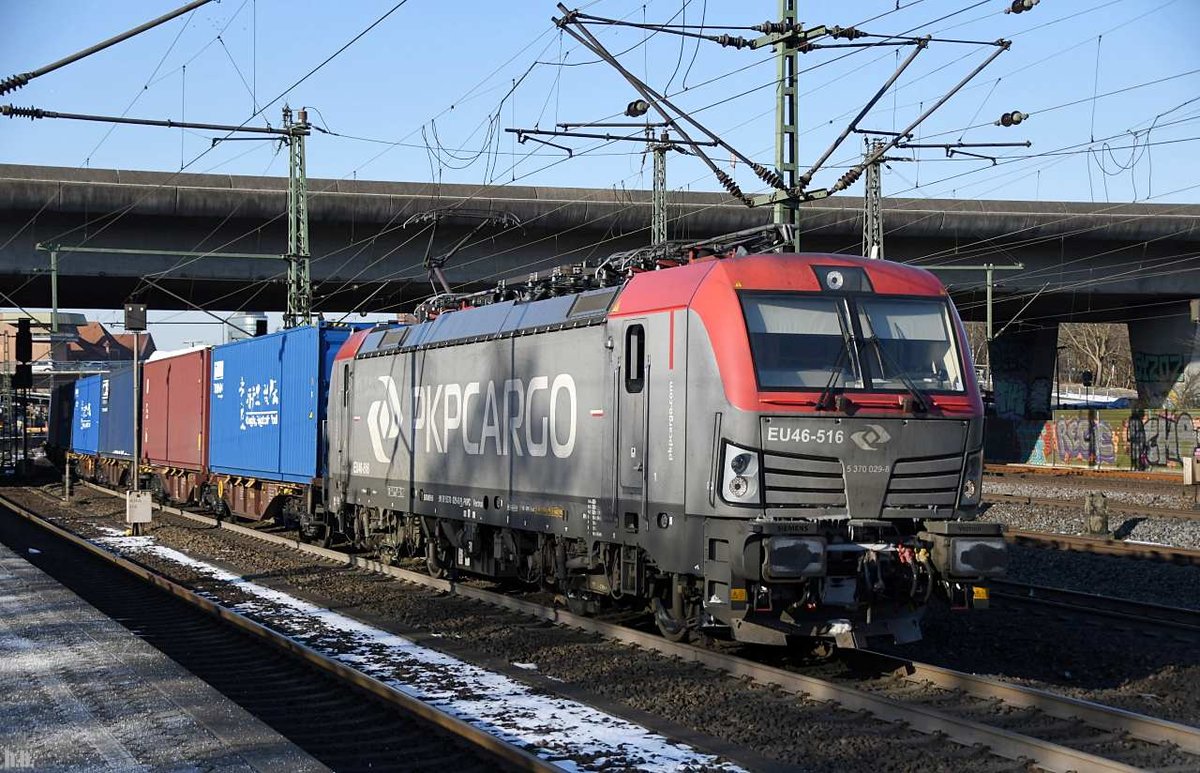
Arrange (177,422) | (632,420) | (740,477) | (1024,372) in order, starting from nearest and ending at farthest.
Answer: (740,477) < (632,420) < (177,422) < (1024,372)

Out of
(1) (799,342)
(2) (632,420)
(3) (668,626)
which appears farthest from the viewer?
(3) (668,626)

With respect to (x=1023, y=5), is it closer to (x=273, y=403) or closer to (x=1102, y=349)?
(x=273, y=403)

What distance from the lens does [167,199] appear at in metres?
35.7

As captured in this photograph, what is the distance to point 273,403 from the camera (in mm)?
23922

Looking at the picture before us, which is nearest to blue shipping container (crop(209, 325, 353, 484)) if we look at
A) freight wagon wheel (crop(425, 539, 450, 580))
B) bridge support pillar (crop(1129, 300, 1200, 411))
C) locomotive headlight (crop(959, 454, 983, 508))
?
freight wagon wheel (crop(425, 539, 450, 580))

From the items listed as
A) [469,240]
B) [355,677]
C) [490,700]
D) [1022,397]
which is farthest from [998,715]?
[1022,397]

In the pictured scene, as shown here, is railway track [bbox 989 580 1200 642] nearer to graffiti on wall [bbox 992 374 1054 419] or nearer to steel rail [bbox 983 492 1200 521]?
steel rail [bbox 983 492 1200 521]

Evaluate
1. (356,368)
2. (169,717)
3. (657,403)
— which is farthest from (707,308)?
(356,368)

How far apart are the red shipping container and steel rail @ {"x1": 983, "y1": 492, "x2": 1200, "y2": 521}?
18.3 meters

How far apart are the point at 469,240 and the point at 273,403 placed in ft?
53.0

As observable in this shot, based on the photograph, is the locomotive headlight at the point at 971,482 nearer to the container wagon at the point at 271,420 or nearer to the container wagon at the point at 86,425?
the container wagon at the point at 271,420

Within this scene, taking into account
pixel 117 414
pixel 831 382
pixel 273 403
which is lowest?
pixel 831 382

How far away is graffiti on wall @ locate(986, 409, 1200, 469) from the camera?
39938 millimetres

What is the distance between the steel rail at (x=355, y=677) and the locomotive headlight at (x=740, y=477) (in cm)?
288
